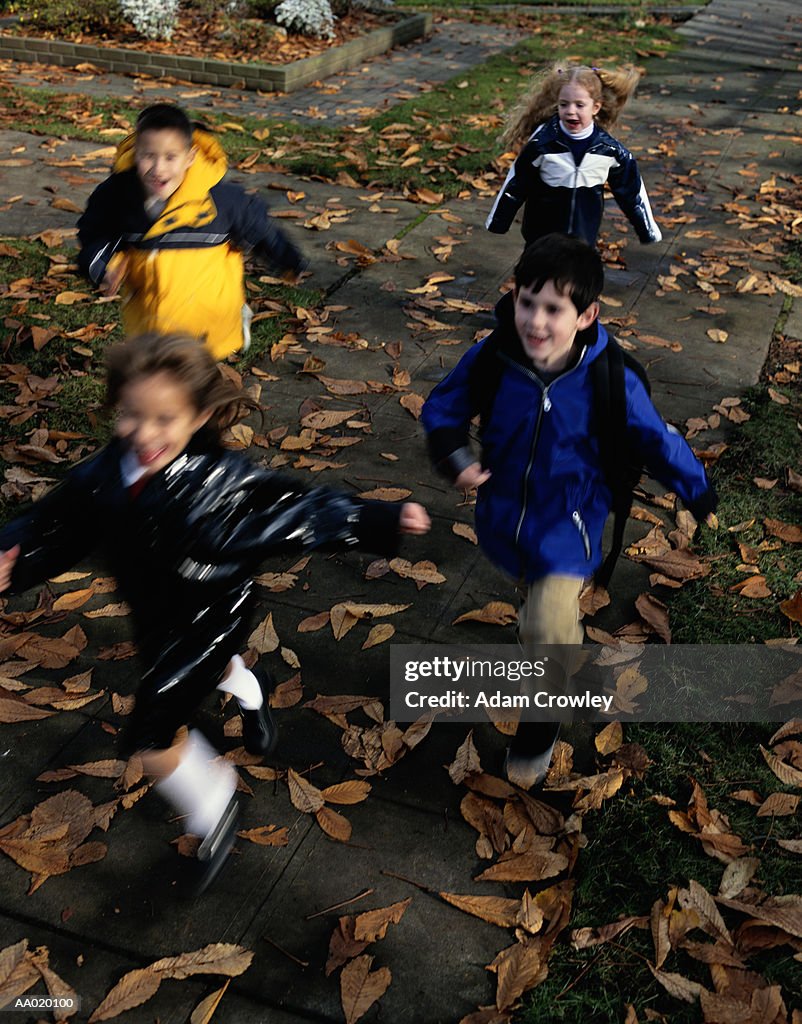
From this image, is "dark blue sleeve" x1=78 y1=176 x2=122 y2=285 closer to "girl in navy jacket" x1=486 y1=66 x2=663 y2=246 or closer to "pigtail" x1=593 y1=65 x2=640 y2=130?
"girl in navy jacket" x1=486 y1=66 x2=663 y2=246

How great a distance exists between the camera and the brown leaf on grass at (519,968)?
245 cm

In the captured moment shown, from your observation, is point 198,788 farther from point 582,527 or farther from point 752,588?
point 752,588

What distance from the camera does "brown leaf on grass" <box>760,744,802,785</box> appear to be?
10.1 feet

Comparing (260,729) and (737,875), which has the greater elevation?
(260,729)

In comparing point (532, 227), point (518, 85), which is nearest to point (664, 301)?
point (532, 227)

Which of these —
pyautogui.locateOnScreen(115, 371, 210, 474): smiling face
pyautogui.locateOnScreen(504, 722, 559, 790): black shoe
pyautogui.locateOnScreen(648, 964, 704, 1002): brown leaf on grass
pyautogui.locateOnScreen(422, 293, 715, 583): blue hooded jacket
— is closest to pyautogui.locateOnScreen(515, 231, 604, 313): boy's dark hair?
pyautogui.locateOnScreen(422, 293, 715, 583): blue hooded jacket

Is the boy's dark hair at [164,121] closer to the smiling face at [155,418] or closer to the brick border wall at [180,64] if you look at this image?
the smiling face at [155,418]

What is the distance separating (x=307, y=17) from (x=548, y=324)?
445 inches

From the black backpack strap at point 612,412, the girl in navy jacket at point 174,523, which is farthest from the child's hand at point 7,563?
the black backpack strap at point 612,412

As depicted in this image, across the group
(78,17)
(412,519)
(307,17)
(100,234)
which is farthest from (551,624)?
(78,17)

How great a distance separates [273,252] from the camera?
4070mm

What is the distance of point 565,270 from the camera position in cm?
274

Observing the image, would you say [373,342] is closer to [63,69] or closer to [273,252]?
[273,252]

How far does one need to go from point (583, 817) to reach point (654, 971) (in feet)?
1.69
